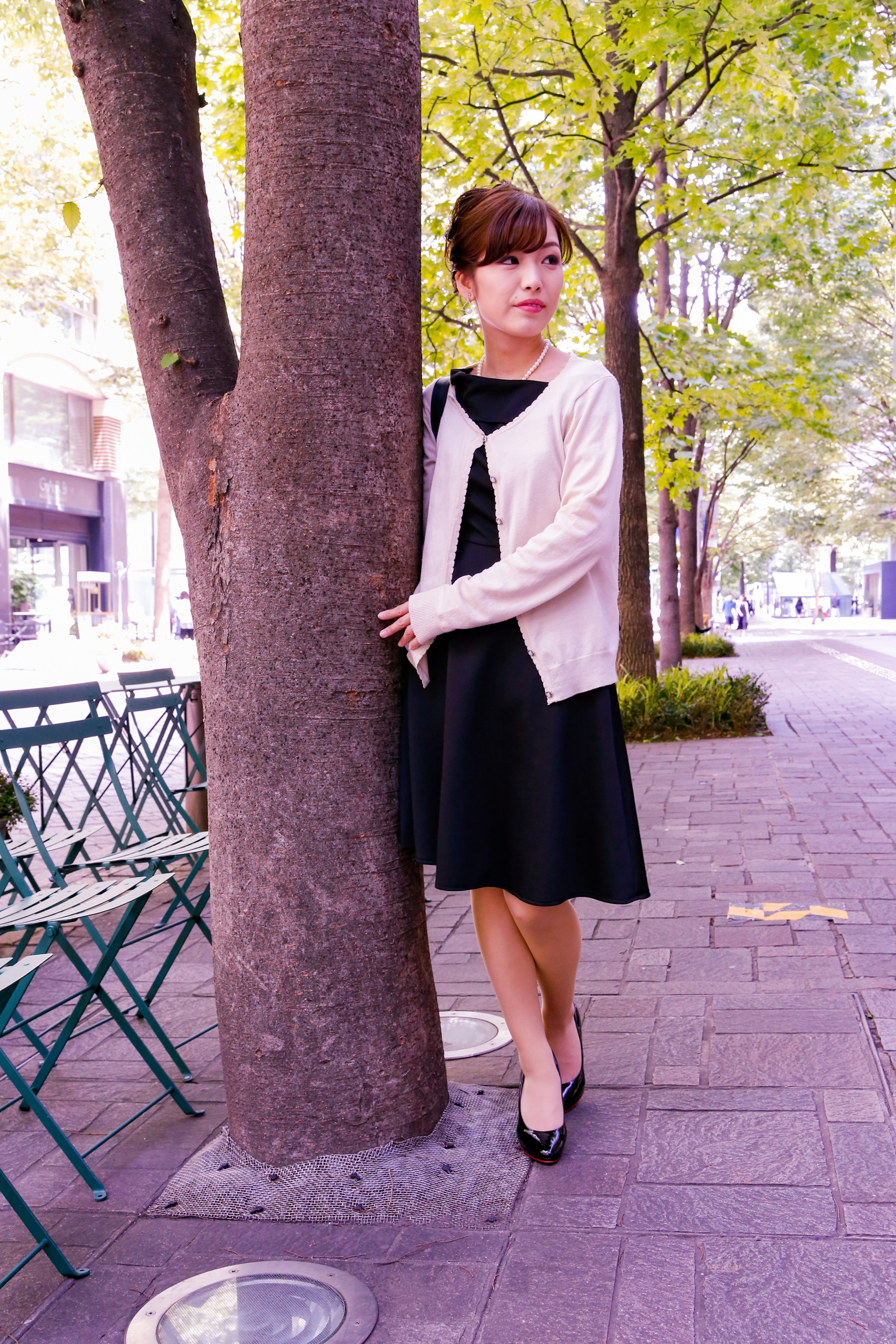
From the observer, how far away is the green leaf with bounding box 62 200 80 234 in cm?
370

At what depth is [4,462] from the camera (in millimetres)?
30359

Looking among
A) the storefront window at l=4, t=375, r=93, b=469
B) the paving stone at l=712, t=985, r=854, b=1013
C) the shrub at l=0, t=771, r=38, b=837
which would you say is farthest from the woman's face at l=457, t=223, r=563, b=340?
the storefront window at l=4, t=375, r=93, b=469

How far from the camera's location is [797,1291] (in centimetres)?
221

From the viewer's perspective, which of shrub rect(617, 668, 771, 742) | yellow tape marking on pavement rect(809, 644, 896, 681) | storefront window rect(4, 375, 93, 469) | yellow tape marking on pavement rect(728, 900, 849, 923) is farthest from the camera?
storefront window rect(4, 375, 93, 469)

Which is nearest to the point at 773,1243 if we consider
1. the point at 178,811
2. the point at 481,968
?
the point at 481,968

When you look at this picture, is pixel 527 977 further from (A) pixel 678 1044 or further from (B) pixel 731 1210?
(A) pixel 678 1044

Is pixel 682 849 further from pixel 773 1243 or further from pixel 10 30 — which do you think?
pixel 10 30

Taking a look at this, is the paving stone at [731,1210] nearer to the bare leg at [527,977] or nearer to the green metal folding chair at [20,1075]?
the bare leg at [527,977]

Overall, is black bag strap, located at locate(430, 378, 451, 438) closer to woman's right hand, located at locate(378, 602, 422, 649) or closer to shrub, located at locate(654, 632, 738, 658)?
woman's right hand, located at locate(378, 602, 422, 649)

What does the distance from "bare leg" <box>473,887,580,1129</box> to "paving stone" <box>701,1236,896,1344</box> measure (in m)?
0.57

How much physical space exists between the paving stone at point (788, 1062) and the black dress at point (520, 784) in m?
0.85

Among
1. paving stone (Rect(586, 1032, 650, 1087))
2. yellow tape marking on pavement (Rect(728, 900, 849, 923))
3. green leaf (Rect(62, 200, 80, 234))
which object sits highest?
green leaf (Rect(62, 200, 80, 234))

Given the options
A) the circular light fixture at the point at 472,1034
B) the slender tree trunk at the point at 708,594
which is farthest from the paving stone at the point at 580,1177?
the slender tree trunk at the point at 708,594

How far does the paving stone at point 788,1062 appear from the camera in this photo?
317 cm
